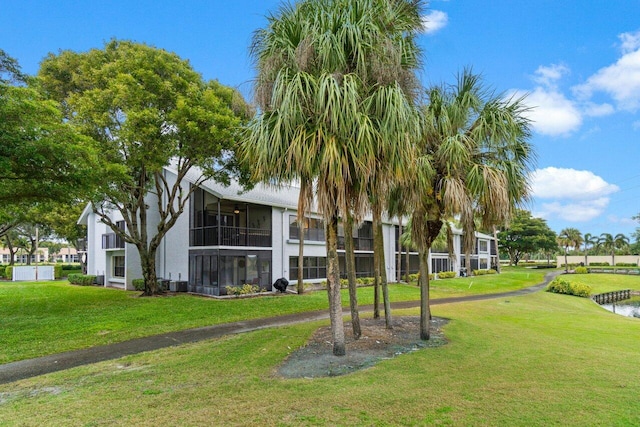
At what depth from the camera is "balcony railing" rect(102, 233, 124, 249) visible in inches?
1048

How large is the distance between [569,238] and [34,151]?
8074cm

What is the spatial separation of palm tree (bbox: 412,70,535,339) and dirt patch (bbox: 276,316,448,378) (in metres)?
0.80

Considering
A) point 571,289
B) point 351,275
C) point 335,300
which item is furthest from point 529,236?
point 335,300

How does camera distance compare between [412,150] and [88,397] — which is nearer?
[88,397]

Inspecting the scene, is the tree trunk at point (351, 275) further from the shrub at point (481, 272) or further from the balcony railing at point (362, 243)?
the shrub at point (481, 272)

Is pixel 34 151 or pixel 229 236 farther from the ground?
pixel 34 151

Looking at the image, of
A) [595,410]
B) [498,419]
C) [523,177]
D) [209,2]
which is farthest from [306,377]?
[209,2]

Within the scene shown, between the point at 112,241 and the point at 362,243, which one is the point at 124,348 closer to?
the point at 112,241

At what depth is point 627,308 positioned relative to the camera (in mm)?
29797

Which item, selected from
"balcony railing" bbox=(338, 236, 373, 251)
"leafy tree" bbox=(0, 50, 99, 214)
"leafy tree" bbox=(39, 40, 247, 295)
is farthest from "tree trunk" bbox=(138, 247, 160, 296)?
"balcony railing" bbox=(338, 236, 373, 251)

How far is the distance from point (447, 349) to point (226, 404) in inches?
213

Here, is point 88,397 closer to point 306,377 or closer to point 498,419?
point 306,377

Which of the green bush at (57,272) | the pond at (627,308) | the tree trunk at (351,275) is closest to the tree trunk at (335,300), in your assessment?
the tree trunk at (351,275)

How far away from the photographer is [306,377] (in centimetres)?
672
